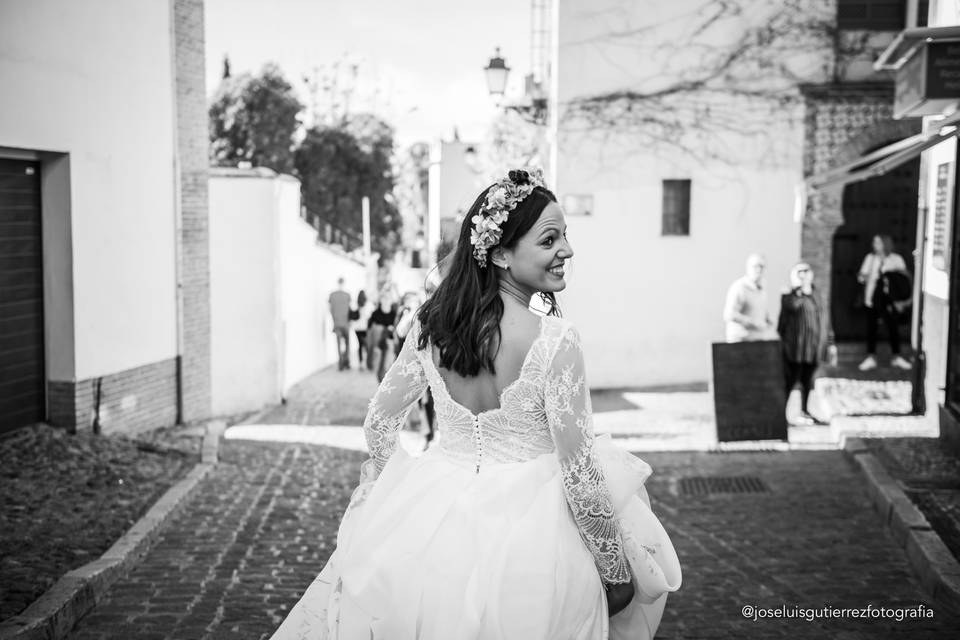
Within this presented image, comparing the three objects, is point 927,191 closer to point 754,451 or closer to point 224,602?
point 754,451

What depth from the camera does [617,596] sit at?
3.32 m

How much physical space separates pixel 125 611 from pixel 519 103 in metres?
15.8

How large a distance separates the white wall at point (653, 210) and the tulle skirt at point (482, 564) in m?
15.2

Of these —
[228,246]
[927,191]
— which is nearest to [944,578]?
[927,191]

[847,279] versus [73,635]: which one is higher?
[847,279]

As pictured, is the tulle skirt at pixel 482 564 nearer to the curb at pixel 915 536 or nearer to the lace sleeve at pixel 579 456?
the lace sleeve at pixel 579 456

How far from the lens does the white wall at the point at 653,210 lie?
60.5 feet

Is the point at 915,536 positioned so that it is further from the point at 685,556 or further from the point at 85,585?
the point at 85,585

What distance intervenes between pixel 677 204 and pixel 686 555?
11683mm

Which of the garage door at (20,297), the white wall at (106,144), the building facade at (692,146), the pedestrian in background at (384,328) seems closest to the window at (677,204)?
the building facade at (692,146)

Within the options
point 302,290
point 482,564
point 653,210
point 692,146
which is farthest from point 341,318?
point 482,564

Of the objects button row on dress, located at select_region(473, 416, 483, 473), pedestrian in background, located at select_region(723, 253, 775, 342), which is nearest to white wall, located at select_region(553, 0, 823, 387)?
pedestrian in background, located at select_region(723, 253, 775, 342)

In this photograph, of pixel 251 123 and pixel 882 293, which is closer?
pixel 882 293

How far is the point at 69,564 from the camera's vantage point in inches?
271
